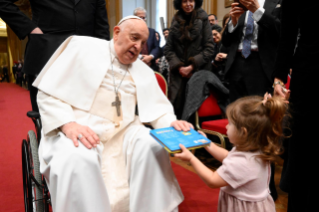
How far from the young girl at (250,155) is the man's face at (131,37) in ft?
2.72

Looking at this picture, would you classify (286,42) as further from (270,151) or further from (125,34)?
(125,34)

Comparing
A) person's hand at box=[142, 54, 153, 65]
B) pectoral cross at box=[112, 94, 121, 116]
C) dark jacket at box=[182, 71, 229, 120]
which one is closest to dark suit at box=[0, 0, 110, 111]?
pectoral cross at box=[112, 94, 121, 116]

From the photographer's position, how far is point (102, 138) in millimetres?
1941

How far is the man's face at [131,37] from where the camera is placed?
1.93m

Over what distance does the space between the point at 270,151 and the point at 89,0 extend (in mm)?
1962

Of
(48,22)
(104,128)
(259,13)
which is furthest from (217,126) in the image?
(48,22)

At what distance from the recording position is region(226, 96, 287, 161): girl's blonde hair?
146 cm

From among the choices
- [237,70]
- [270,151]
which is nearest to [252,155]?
[270,151]

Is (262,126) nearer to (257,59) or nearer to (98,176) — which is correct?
(98,176)

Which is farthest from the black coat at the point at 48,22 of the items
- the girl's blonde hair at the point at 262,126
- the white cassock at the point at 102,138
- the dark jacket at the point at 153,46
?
the dark jacket at the point at 153,46

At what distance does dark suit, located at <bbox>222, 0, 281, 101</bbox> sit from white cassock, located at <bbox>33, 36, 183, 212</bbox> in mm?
837

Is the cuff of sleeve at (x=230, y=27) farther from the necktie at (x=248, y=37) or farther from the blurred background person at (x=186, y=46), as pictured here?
the blurred background person at (x=186, y=46)

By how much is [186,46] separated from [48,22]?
183cm

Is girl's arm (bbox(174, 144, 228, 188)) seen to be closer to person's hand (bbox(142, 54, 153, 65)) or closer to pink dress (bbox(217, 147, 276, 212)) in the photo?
pink dress (bbox(217, 147, 276, 212))
